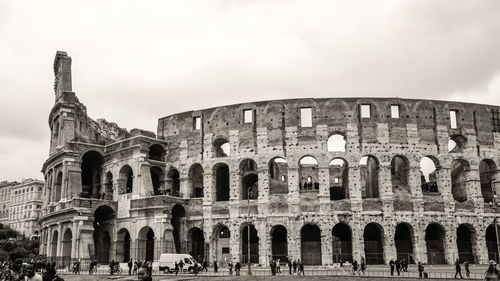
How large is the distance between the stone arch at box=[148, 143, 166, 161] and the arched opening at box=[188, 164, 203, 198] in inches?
117

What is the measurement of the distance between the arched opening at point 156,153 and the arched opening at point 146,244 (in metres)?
6.07

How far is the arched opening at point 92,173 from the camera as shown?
44750 millimetres

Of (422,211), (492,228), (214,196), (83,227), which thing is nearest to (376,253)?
(422,211)

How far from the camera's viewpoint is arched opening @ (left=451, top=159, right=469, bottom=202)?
128 feet

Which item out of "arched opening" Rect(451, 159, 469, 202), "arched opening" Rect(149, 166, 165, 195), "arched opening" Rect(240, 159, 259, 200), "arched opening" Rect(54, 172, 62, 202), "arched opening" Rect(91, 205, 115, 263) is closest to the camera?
"arched opening" Rect(451, 159, 469, 202)

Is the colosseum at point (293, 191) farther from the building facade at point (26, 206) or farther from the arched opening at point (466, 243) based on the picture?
the building facade at point (26, 206)

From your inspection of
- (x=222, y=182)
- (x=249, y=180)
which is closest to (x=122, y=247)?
(x=222, y=182)

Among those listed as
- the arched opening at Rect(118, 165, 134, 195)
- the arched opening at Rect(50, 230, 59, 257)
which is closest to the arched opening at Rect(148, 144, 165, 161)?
the arched opening at Rect(118, 165, 134, 195)

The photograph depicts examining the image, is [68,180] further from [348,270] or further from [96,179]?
[348,270]

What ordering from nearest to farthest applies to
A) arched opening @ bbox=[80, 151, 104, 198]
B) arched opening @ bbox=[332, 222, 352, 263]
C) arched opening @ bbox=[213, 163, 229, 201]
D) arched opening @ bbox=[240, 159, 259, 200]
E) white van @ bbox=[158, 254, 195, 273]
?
white van @ bbox=[158, 254, 195, 273], arched opening @ bbox=[332, 222, 352, 263], arched opening @ bbox=[213, 163, 229, 201], arched opening @ bbox=[240, 159, 259, 200], arched opening @ bbox=[80, 151, 104, 198]

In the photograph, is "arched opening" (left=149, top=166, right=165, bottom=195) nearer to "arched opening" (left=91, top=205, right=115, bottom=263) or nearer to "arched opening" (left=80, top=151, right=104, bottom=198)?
"arched opening" (left=91, top=205, right=115, bottom=263)

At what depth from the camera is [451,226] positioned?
3659 centimetres

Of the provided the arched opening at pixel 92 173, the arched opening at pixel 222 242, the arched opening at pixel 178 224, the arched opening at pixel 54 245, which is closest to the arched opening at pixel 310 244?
the arched opening at pixel 222 242

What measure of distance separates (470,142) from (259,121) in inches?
635
